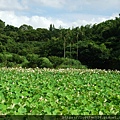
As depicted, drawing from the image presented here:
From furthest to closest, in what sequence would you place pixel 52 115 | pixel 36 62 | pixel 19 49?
pixel 19 49 < pixel 36 62 < pixel 52 115

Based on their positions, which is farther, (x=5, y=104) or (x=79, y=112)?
(x=5, y=104)

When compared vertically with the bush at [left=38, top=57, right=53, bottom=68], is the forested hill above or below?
above

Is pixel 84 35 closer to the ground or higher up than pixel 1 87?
higher up

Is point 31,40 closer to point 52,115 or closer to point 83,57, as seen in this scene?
point 83,57

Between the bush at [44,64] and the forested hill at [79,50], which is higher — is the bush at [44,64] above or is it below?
below

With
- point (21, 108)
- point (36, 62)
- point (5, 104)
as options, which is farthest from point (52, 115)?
point (36, 62)

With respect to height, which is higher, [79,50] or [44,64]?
[79,50]

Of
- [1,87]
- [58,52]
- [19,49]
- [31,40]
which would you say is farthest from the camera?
[31,40]

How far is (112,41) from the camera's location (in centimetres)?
3033

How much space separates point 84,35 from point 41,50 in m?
5.28

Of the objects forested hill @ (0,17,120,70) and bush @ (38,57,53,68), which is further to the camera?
forested hill @ (0,17,120,70)

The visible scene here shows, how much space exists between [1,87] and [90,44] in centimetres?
2235

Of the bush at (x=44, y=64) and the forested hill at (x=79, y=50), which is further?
the forested hill at (x=79, y=50)

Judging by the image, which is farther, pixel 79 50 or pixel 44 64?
pixel 79 50
